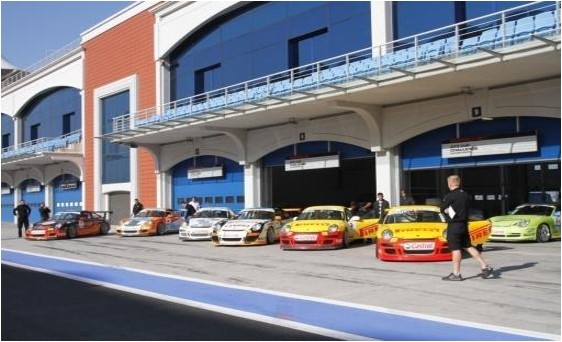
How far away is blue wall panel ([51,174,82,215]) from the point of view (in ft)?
143

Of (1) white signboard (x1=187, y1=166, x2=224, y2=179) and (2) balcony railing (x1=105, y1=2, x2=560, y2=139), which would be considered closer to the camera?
(2) balcony railing (x1=105, y1=2, x2=560, y2=139)

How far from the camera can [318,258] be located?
1409 cm

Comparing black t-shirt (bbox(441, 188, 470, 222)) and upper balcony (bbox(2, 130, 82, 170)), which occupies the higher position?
upper balcony (bbox(2, 130, 82, 170))

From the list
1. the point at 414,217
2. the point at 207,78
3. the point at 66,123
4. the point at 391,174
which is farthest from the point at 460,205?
the point at 66,123

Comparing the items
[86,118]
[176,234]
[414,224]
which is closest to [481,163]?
[414,224]

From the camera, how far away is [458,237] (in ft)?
31.2

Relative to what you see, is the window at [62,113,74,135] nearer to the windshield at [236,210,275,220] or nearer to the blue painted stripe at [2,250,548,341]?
the windshield at [236,210,275,220]

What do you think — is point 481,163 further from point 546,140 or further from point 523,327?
point 523,327

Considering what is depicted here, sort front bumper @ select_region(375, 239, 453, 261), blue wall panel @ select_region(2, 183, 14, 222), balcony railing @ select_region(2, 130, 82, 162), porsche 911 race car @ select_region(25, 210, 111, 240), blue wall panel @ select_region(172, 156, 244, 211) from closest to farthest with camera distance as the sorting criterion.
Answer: front bumper @ select_region(375, 239, 453, 261), porsche 911 race car @ select_region(25, 210, 111, 240), blue wall panel @ select_region(172, 156, 244, 211), balcony railing @ select_region(2, 130, 82, 162), blue wall panel @ select_region(2, 183, 14, 222)

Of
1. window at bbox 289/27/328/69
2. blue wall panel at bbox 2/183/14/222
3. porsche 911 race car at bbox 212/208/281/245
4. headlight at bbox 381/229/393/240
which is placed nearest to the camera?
headlight at bbox 381/229/393/240

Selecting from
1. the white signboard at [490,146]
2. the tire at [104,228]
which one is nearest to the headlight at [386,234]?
the white signboard at [490,146]

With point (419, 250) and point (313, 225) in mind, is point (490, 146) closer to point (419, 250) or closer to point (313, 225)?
point (313, 225)

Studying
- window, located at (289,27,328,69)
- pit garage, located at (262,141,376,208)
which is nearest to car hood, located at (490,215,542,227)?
pit garage, located at (262,141,376,208)

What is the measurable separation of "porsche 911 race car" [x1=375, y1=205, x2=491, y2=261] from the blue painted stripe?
163 inches
